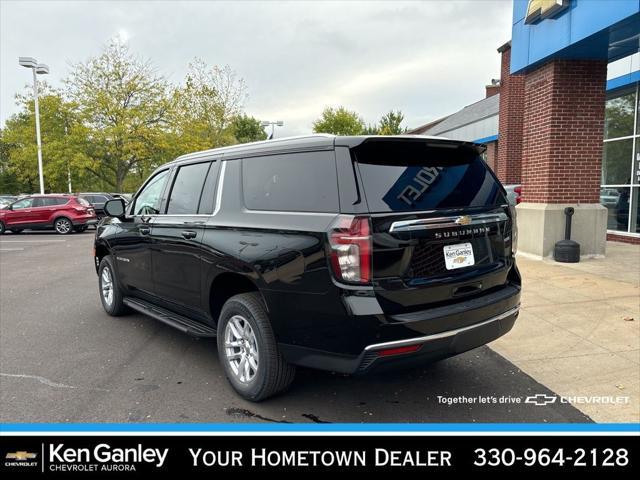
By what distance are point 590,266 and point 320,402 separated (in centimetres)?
662

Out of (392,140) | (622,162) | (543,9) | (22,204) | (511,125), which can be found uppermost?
(543,9)

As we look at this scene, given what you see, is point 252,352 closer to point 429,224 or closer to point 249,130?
point 429,224

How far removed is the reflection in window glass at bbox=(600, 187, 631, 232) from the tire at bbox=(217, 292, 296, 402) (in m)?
11.3

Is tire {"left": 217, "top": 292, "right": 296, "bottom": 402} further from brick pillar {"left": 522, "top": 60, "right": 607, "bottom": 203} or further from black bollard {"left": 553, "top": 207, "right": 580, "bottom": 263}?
brick pillar {"left": 522, "top": 60, "right": 607, "bottom": 203}

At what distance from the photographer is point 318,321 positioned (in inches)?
117

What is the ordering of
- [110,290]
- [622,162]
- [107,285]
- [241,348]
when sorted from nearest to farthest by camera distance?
[241,348]
[110,290]
[107,285]
[622,162]

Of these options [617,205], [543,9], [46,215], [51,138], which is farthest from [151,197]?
[51,138]

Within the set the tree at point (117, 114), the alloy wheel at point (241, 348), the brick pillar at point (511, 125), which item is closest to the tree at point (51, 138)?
the tree at point (117, 114)

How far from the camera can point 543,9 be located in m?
8.01

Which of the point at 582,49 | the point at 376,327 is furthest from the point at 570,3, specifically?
the point at 376,327

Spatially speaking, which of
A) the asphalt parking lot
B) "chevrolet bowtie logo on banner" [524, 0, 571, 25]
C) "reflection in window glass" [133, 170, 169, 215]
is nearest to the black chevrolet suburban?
the asphalt parking lot

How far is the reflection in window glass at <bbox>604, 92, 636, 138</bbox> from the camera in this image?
37.9ft

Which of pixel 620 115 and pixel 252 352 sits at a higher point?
pixel 620 115

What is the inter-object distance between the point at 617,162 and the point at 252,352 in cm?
1198
